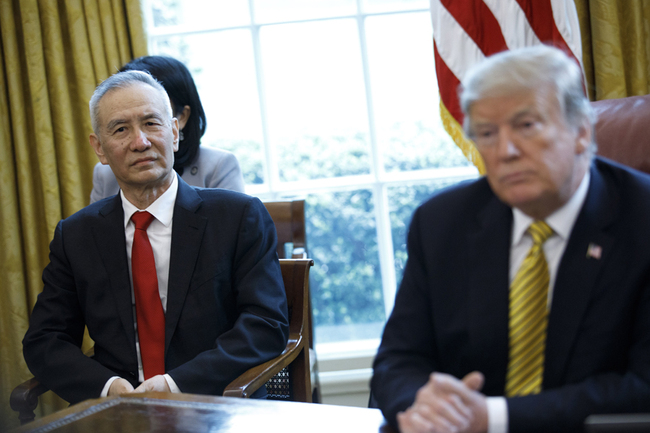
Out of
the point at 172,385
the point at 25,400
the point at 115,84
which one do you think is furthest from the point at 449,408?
the point at 115,84

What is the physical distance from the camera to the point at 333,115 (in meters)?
3.32

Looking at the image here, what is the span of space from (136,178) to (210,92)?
5.37ft

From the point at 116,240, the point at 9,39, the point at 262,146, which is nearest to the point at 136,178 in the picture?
the point at 116,240

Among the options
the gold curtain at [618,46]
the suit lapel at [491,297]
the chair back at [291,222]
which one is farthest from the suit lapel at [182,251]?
the gold curtain at [618,46]

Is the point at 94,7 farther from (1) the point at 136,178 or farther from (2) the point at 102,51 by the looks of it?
(1) the point at 136,178

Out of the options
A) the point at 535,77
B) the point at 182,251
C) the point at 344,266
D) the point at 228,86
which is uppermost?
the point at 228,86

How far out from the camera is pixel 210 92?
A: 337 centimetres

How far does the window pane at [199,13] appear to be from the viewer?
3.28 metres

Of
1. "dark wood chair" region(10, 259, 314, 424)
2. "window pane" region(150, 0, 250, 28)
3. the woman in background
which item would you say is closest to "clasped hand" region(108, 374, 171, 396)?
"dark wood chair" region(10, 259, 314, 424)

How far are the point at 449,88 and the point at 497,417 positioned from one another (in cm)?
185

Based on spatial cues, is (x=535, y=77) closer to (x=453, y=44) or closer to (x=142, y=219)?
(x=142, y=219)

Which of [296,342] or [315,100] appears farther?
[315,100]

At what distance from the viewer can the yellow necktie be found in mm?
1107

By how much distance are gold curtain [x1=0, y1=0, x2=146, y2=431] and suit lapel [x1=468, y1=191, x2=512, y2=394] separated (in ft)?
7.72
